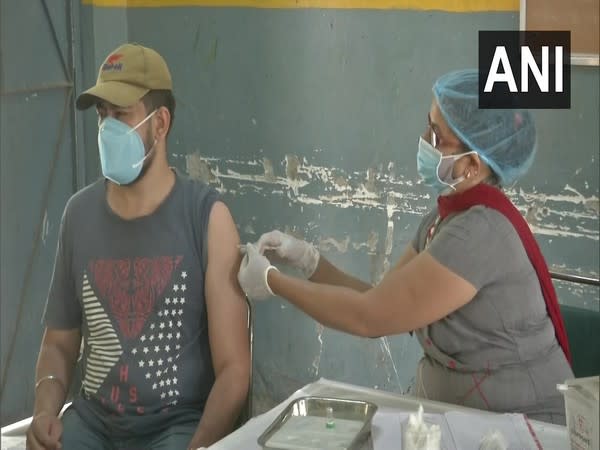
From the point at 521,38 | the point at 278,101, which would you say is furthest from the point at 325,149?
the point at 521,38

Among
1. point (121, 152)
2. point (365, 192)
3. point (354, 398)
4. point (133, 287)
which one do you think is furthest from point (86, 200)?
point (365, 192)

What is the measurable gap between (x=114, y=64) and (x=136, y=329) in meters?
0.60

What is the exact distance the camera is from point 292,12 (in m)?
3.29

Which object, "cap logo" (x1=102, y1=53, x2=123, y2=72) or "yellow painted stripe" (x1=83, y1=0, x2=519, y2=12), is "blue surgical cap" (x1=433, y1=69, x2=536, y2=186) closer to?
"cap logo" (x1=102, y1=53, x2=123, y2=72)

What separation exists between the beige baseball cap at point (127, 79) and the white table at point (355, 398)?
30.3 inches

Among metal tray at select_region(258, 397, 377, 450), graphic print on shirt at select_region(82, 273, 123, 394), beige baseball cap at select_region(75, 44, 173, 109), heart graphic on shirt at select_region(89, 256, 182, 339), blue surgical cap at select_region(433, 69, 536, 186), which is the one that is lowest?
metal tray at select_region(258, 397, 377, 450)

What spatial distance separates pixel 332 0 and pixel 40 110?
4.06 feet

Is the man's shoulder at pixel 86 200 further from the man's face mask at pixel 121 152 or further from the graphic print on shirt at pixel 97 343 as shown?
the graphic print on shirt at pixel 97 343

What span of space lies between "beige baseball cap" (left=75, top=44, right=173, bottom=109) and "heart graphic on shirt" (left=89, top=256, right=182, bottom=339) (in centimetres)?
Result: 36

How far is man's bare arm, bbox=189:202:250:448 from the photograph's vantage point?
203 cm

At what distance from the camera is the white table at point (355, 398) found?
1649 millimetres

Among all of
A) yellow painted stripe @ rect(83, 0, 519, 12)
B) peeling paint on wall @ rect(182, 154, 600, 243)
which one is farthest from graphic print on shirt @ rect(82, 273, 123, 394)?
yellow painted stripe @ rect(83, 0, 519, 12)

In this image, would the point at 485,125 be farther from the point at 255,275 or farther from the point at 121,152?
the point at 121,152

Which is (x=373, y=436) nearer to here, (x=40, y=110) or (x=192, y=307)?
(x=192, y=307)
